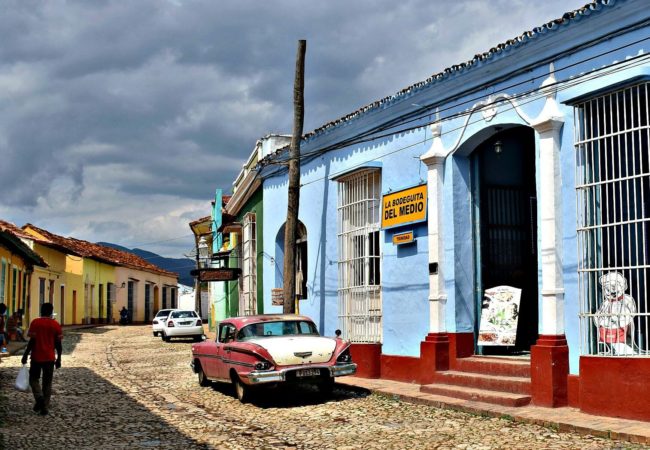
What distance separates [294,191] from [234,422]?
242 inches

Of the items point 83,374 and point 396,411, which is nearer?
point 396,411

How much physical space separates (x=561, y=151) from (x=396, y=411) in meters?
4.06

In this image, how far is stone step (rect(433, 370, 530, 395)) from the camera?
33.3 feet

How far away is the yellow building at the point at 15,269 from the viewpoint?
79.3ft

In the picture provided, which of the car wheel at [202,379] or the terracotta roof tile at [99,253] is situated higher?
the terracotta roof tile at [99,253]

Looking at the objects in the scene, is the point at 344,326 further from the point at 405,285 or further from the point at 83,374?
the point at 83,374

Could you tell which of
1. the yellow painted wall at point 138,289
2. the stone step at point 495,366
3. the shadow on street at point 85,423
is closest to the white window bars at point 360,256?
the stone step at point 495,366

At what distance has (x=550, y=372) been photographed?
31.0 feet

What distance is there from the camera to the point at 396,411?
10312 millimetres

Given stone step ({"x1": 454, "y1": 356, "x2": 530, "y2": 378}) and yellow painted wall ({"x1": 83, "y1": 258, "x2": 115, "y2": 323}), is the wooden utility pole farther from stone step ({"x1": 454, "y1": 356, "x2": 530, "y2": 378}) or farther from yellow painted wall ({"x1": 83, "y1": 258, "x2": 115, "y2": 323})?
yellow painted wall ({"x1": 83, "y1": 258, "x2": 115, "y2": 323})

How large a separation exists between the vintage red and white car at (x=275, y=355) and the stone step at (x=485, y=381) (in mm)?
1424

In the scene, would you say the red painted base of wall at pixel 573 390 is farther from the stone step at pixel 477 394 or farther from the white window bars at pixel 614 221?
the stone step at pixel 477 394

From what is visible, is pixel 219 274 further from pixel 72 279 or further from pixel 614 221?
pixel 72 279

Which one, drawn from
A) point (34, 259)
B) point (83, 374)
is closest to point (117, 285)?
point (34, 259)
